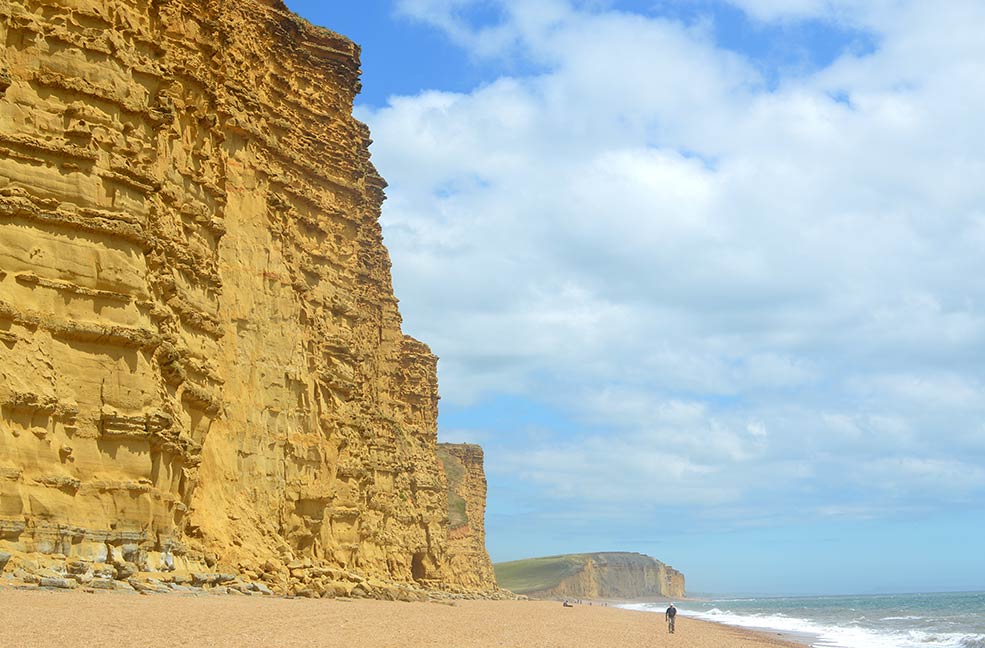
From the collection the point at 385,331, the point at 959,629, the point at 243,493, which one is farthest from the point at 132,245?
the point at 959,629

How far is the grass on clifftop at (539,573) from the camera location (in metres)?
130

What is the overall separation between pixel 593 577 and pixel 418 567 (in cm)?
9564

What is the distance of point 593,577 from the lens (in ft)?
444

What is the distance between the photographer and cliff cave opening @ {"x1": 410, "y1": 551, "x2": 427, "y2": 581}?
44125 mm

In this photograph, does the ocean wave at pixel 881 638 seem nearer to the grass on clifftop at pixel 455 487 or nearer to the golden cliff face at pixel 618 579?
the grass on clifftop at pixel 455 487

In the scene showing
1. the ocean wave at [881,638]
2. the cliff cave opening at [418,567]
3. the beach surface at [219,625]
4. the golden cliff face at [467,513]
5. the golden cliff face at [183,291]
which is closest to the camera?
Answer: the beach surface at [219,625]

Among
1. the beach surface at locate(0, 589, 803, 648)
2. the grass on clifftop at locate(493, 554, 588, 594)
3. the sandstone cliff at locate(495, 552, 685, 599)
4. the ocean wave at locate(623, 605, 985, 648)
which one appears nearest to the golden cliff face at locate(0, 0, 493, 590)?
the beach surface at locate(0, 589, 803, 648)

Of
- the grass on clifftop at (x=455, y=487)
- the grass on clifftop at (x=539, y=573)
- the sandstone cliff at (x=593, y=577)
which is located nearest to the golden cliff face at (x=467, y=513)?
the grass on clifftop at (x=455, y=487)

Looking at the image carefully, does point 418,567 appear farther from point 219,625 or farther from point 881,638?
point 219,625

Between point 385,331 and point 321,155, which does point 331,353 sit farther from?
point 385,331

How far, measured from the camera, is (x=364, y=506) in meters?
28.3

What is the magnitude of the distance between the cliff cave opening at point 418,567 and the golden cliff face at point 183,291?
12.3m

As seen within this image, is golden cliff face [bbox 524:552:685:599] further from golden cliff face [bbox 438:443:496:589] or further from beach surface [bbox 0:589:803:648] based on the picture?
beach surface [bbox 0:589:803:648]

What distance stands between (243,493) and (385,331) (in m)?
19.7
